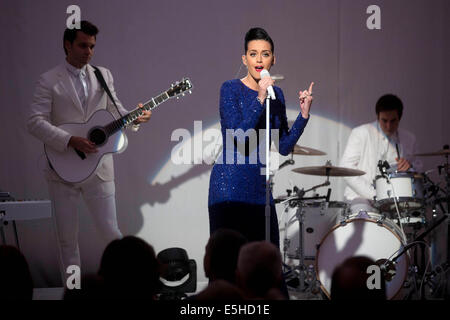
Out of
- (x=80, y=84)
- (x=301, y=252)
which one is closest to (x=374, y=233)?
(x=301, y=252)

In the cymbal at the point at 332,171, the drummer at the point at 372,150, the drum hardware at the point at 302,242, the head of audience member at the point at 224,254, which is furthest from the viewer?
the drummer at the point at 372,150

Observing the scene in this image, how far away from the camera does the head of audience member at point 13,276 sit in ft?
7.64

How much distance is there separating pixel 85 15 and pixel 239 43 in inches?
56.6

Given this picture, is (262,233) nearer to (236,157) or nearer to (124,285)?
(236,157)

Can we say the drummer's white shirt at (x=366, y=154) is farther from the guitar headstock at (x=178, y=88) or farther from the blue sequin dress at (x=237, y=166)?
the blue sequin dress at (x=237, y=166)

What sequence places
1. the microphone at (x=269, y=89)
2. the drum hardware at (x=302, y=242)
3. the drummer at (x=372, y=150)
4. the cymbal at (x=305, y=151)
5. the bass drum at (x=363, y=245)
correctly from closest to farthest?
the microphone at (x=269, y=89) < the bass drum at (x=363, y=245) < the drum hardware at (x=302, y=242) < the cymbal at (x=305, y=151) < the drummer at (x=372, y=150)

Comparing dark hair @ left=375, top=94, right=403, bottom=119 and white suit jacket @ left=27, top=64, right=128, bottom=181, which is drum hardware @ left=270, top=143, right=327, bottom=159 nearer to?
dark hair @ left=375, top=94, right=403, bottom=119

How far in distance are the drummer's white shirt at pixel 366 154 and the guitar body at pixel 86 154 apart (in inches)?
85.8

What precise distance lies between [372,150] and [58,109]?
110 inches

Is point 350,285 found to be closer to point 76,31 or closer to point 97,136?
point 97,136

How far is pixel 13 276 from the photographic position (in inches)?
94.7

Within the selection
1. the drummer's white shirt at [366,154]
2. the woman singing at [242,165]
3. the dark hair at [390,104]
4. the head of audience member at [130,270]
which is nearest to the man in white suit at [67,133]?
the woman singing at [242,165]

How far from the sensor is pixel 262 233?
3188 millimetres
